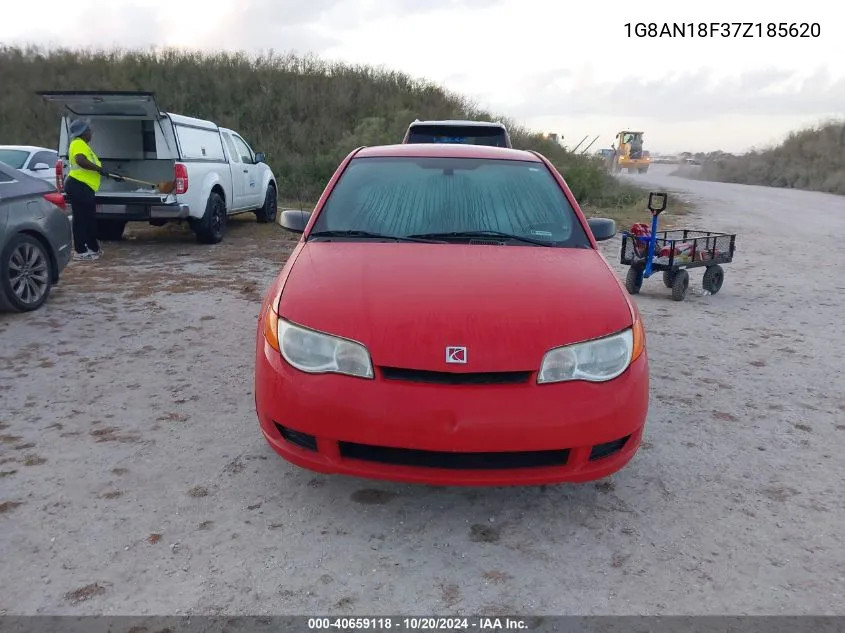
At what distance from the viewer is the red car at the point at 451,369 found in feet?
8.25

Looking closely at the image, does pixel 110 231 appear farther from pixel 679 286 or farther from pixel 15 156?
pixel 679 286

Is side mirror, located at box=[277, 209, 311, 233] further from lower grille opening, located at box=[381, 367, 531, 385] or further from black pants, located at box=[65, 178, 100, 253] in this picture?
black pants, located at box=[65, 178, 100, 253]

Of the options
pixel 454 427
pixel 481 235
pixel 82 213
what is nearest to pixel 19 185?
pixel 82 213

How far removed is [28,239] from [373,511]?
4.78m

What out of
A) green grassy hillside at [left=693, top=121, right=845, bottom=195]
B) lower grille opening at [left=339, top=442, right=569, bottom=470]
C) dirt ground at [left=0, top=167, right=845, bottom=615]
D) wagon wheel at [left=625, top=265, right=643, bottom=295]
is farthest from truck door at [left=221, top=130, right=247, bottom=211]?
green grassy hillside at [left=693, top=121, right=845, bottom=195]

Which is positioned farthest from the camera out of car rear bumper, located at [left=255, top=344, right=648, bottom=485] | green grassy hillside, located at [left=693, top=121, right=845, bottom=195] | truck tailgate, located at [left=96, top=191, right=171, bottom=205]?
green grassy hillside, located at [left=693, top=121, right=845, bottom=195]

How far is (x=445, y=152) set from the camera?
4.26m

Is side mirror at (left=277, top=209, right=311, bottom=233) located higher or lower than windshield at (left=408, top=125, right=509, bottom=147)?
lower

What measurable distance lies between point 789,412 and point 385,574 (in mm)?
2928

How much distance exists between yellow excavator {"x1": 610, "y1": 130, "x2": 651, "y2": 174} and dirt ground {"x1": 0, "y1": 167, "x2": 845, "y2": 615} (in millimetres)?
48003

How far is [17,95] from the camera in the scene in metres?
22.7

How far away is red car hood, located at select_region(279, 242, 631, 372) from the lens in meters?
2.60

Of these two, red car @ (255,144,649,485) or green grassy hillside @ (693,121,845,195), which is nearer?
red car @ (255,144,649,485)

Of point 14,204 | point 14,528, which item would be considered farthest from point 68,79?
point 14,528
